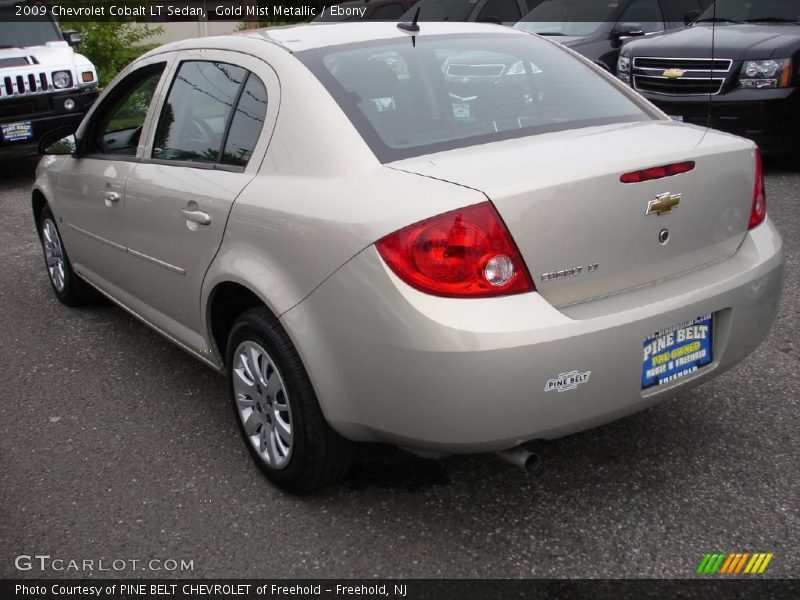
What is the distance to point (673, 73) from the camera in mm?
8211

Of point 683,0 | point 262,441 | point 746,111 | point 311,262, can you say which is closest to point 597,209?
point 311,262

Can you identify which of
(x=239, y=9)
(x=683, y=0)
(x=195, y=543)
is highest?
(x=683, y=0)

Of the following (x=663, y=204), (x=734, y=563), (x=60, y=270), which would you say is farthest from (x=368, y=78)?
(x=60, y=270)

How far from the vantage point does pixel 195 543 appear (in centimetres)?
289

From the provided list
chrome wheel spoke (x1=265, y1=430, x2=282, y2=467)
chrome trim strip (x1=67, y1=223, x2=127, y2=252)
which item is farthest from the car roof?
chrome wheel spoke (x1=265, y1=430, x2=282, y2=467)

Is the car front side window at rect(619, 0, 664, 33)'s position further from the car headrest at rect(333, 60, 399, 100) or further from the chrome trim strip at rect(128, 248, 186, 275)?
the chrome trim strip at rect(128, 248, 186, 275)

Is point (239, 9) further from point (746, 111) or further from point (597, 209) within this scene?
point (597, 209)

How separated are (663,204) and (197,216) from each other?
170cm

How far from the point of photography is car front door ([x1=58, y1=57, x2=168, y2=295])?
13.1 feet

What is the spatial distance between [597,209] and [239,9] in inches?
1036

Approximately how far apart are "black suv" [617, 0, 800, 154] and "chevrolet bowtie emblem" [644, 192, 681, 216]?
16.1ft

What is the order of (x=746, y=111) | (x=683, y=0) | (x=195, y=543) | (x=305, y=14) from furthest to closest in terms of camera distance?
(x=305, y=14), (x=683, y=0), (x=746, y=111), (x=195, y=543)

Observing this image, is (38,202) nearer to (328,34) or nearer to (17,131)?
(328,34)

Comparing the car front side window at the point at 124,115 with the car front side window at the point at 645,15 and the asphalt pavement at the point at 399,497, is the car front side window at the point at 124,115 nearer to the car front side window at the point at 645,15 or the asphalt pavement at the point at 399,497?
the asphalt pavement at the point at 399,497
